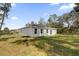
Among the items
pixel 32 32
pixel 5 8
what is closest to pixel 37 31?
pixel 32 32

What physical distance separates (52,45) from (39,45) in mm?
167

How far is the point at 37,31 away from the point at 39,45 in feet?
0.59

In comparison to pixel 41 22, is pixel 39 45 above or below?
below

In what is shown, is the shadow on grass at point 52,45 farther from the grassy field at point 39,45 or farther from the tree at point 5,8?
the tree at point 5,8

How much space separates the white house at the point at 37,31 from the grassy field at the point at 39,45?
0.17 feet

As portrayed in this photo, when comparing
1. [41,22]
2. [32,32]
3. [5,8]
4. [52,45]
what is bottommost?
[52,45]

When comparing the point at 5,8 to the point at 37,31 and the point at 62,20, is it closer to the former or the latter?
the point at 37,31

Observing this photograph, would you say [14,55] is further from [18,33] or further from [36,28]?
[36,28]

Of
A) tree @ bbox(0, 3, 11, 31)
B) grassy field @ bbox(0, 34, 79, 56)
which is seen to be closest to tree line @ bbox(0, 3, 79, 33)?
tree @ bbox(0, 3, 11, 31)

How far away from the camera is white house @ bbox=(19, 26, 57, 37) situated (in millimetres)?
2439

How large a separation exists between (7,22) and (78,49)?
3.16 feet

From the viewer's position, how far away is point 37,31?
2.45 meters

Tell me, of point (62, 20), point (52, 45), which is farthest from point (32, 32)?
point (62, 20)

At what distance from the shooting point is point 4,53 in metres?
2.40
